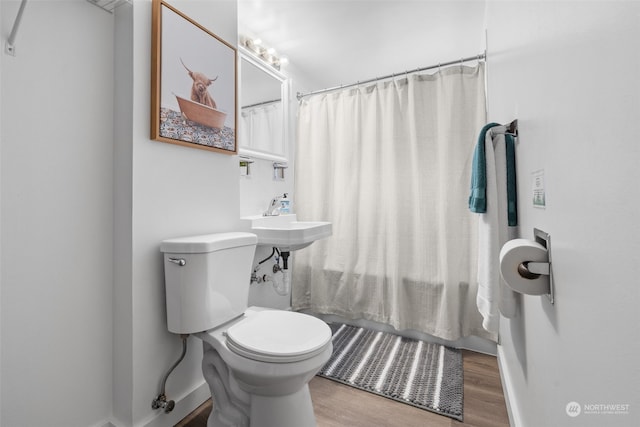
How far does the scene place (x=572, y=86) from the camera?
0.57 metres

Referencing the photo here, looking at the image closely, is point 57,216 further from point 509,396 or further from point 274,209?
point 509,396

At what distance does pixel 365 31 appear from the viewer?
2041 mm

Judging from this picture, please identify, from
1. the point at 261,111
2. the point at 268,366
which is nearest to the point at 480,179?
the point at 268,366

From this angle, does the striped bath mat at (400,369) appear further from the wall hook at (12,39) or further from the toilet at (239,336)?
the wall hook at (12,39)

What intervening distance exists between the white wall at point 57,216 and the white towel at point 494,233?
162cm

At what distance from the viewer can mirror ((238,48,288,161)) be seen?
6.41ft

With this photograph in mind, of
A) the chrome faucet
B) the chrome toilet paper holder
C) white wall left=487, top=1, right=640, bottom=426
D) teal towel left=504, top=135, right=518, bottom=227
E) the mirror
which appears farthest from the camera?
the chrome faucet

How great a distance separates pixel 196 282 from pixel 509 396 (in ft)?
5.24

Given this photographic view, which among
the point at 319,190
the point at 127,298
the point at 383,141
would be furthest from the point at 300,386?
the point at 383,141

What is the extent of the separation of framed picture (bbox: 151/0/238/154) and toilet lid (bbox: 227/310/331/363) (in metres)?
0.92

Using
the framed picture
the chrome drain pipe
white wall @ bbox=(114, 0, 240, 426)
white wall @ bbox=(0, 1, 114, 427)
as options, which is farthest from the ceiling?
the chrome drain pipe

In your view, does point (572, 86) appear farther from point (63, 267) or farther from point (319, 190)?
point (319, 190)

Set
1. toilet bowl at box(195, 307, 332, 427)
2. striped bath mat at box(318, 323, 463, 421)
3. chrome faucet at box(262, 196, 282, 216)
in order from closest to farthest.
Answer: toilet bowl at box(195, 307, 332, 427), striped bath mat at box(318, 323, 463, 421), chrome faucet at box(262, 196, 282, 216)

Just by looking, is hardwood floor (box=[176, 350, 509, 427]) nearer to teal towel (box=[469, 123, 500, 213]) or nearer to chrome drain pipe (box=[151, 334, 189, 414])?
chrome drain pipe (box=[151, 334, 189, 414])
